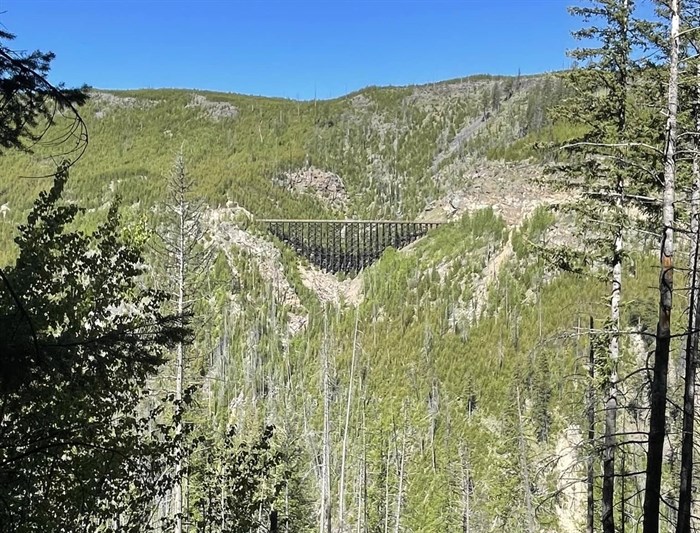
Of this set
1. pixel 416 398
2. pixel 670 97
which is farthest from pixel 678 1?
pixel 416 398

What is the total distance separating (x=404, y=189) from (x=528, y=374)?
242 feet

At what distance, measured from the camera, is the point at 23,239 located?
6238 mm

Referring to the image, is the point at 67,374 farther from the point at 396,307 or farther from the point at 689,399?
the point at 396,307

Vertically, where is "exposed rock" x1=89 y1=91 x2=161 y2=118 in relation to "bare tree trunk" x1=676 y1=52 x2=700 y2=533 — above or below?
above

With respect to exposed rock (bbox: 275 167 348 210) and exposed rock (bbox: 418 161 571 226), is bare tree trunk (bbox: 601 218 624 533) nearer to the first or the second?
exposed rock (bbox: 418 161 571 226)

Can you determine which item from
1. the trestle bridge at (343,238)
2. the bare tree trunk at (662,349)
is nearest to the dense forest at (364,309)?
the bare tree trunk at (662,349)

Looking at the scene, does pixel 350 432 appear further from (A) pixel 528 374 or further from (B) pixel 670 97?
(B) pixel 670 97

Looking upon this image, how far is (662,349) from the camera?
245 inches

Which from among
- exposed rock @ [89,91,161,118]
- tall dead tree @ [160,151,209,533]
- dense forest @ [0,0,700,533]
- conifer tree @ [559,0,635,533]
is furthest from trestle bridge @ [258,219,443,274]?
conifer tree @ [559,0,635,533]

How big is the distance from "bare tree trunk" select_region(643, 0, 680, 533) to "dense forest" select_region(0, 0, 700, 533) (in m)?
0.03

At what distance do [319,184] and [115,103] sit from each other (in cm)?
7170

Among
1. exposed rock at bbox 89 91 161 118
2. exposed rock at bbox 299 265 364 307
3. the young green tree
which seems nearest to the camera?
the young green tree

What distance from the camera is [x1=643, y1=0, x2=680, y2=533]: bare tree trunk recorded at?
6.08m

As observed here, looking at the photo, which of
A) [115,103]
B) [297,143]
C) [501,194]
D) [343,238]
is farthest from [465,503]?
[115,103]
